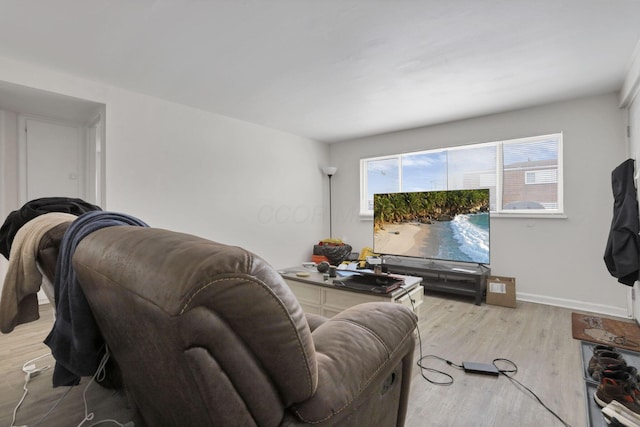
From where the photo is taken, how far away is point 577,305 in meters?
3.42

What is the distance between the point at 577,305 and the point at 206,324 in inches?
169

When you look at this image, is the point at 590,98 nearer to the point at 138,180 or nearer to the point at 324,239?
the point at 324,239

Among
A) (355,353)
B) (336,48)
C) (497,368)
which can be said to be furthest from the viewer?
(336,48)

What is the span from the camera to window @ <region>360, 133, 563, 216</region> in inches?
144

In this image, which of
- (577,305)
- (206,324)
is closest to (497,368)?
(577,305)

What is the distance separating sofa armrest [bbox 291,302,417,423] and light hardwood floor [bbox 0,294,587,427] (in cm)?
83

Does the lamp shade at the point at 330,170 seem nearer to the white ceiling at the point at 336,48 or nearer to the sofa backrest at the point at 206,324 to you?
the white ceiling at the point at 336,48

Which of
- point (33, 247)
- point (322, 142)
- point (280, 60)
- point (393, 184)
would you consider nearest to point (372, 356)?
point (33, 247)

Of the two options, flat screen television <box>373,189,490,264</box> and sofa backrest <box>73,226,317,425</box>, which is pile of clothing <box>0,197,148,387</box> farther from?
flat screen television <box>373,189,490,264</box>

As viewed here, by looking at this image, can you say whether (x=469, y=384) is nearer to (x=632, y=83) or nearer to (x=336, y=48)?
(x=336, y=48)

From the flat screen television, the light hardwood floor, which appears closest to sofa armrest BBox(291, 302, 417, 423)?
the light hardwood floor

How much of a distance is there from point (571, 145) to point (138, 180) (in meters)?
4.80

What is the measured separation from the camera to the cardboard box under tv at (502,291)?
11.3ft

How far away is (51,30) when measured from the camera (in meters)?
2.18
